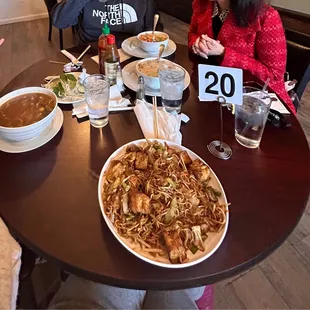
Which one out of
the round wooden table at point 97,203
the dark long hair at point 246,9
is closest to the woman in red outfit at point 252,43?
the dark long hair at point 246,9

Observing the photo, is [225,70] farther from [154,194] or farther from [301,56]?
[301,56]

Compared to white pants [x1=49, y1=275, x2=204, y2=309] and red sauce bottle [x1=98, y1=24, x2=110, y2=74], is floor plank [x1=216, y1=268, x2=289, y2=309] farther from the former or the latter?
red sauce bottle [x1=98, y1=24, x2=110, y2=74]

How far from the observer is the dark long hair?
1.37 metres

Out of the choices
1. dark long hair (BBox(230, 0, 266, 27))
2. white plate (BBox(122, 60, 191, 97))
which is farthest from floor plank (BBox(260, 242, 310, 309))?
dark long hair (BBox(230, 0, 266, 27))

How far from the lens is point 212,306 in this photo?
1357mm

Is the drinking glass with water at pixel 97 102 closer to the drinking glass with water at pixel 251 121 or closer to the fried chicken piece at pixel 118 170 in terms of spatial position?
the fried chicken piece at pixel 118 170

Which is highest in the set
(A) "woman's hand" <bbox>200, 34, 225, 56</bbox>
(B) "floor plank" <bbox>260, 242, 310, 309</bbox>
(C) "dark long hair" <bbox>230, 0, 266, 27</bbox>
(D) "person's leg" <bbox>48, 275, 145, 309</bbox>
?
(C) "dark long hair" <bbox>230, 0, 266, 27</bbox>

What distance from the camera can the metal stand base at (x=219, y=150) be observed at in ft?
3.26

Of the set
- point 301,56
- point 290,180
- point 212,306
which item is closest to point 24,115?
point 290,180

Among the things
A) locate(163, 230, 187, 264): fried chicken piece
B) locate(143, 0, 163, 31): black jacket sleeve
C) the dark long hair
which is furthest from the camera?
locate(143, 0, 163, 31): black jacket sleeve

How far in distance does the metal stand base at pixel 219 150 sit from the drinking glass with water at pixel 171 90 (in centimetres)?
21

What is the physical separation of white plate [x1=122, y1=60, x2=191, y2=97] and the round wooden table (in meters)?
0.15

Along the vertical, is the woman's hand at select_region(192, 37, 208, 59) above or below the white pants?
above

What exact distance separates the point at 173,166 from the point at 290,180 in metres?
0.35
